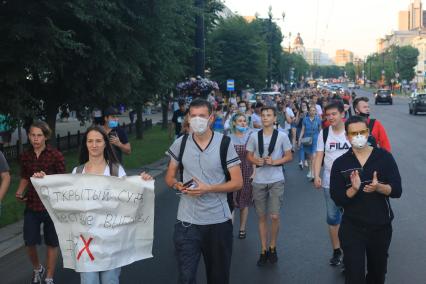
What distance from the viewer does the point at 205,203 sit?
4.66m

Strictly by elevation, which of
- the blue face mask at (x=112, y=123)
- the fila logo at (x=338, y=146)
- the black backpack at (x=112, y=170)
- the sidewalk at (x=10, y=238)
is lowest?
the sidewalk at (x=10, y=238)

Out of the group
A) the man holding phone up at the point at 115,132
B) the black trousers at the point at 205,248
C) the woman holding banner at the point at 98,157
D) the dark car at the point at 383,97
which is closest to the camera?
the black trousers at the point at 205,248

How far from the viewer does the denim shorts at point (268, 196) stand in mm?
6957

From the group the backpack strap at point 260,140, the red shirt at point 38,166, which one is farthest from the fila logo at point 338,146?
the red shirt at point 38,166

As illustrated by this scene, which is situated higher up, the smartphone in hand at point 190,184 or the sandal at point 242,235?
the smartphone in hand at point 190,184

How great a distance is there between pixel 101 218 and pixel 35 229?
147 centimetres

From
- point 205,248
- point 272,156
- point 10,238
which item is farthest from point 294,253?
point 10,238

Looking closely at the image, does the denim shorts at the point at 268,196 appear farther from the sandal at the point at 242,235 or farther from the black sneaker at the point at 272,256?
the sandal at the point at 242,235

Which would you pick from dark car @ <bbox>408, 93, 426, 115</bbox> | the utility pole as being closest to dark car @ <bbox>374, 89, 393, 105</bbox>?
dark car @ <bbox>408, 93, 426, 115</bbox>

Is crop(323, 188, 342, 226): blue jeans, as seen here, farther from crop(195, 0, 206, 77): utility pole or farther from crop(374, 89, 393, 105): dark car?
crop(374, 89, 393, 105): dark car

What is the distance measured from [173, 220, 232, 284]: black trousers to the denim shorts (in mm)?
2248

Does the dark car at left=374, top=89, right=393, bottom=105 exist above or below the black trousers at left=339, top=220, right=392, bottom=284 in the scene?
above

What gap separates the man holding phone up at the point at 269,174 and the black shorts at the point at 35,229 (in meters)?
2.28

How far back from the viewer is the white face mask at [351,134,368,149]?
4684 mm
